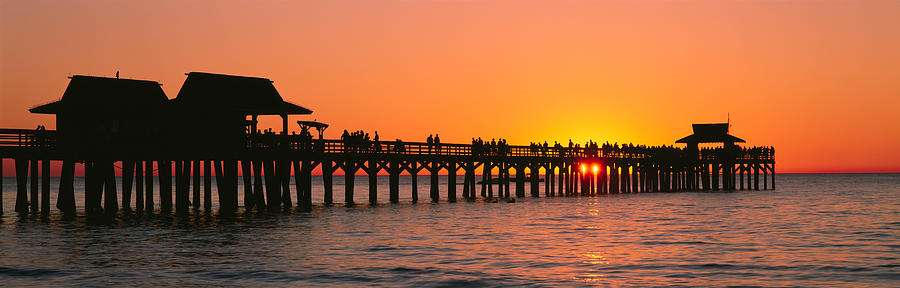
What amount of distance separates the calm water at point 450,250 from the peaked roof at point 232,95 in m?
5.34

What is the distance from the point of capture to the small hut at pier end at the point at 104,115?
3793 centimetres

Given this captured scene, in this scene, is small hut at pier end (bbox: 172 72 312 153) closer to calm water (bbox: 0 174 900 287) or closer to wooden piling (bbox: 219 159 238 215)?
wooden piling (bbox: 219 159 238 215)

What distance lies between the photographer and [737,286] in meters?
18.9

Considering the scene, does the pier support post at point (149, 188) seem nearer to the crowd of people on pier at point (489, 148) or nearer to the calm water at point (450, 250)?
the calm water at point (450, 250)

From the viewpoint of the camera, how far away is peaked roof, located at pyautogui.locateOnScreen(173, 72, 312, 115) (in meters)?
41.1

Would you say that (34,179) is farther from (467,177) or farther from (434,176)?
(467,177)

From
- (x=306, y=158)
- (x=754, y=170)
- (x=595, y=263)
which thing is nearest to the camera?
(x=595, y=263)

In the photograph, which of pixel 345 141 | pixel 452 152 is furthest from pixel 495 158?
pixel 345 141

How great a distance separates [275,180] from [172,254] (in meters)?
18.1

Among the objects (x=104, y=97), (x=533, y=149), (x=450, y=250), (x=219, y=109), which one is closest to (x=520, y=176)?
(x=533, y=149)

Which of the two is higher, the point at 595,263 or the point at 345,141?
the point at 345,141

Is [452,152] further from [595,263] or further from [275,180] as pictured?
[595,263]

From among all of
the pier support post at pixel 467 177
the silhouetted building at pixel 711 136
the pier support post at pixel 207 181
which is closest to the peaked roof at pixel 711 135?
the silhouetted building at pixel 711 136

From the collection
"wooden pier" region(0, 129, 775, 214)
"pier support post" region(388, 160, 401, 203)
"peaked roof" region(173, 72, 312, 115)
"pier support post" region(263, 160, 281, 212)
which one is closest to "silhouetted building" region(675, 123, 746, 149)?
"wooden pier" region(0, 129, 775, 214)
